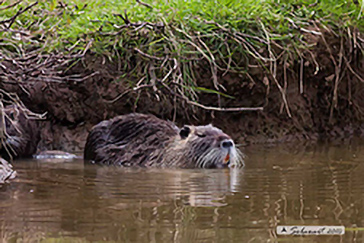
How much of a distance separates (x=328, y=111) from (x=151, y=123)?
2.42 m

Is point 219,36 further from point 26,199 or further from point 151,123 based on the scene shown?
point 26,199

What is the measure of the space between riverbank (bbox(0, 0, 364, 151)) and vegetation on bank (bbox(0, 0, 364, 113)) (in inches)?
0.5

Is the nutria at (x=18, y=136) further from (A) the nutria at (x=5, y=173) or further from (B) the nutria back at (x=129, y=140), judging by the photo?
(A) the nutria at (x=5, y=173)

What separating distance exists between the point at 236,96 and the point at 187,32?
109cm

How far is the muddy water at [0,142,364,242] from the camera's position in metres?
2.75

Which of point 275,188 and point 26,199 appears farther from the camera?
point 275,188

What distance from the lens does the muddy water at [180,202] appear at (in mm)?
2746

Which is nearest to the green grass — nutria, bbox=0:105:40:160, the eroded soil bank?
the eroded soil bank

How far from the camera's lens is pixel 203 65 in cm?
691

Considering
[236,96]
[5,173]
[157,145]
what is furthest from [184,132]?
[5,173]

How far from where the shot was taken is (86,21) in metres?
6.65

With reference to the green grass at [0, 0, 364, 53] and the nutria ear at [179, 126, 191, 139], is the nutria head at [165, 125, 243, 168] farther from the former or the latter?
the green grass at [0, 0, 364, 53]

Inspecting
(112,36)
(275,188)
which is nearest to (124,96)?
(112,36)

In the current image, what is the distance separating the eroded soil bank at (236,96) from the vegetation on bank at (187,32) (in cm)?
7
